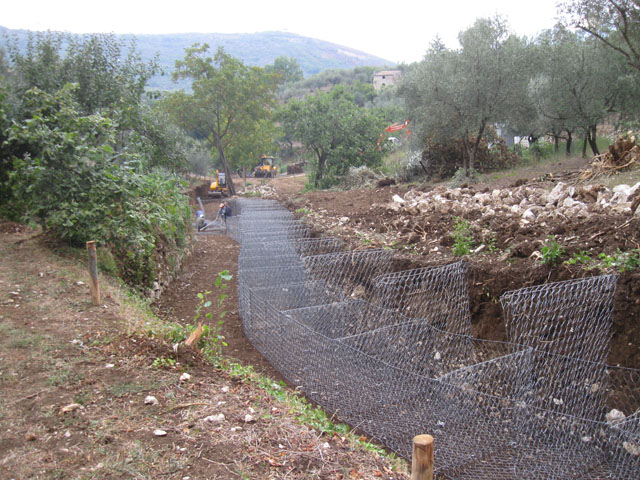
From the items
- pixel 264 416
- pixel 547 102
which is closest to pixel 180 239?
pixel 264 416

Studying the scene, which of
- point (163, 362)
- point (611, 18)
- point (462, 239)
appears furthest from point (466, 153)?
point (163, 362)

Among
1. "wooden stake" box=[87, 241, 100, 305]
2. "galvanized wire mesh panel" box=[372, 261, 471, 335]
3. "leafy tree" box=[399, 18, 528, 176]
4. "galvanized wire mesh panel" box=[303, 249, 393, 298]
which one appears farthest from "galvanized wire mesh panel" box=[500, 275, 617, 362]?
"leafy tree" box=[399, 18, 528, 176]

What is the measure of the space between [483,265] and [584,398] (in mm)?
2030

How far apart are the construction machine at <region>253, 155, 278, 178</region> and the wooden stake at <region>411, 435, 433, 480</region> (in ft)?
132

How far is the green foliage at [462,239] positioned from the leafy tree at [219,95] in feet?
76.0

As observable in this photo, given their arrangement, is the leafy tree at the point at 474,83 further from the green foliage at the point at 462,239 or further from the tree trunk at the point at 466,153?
the green foliage at the point at 462,239

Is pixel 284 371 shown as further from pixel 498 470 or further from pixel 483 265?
pixel 483 265

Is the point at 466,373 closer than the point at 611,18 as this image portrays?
Yes

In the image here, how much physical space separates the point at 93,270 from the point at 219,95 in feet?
80.2

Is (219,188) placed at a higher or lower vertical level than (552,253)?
lower

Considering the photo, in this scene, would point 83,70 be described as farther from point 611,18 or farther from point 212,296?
point 611,18

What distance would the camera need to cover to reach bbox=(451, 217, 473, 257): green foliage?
21.9 ft

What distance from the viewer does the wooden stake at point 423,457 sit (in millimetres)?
1973

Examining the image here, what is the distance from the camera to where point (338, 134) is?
2458 cm
